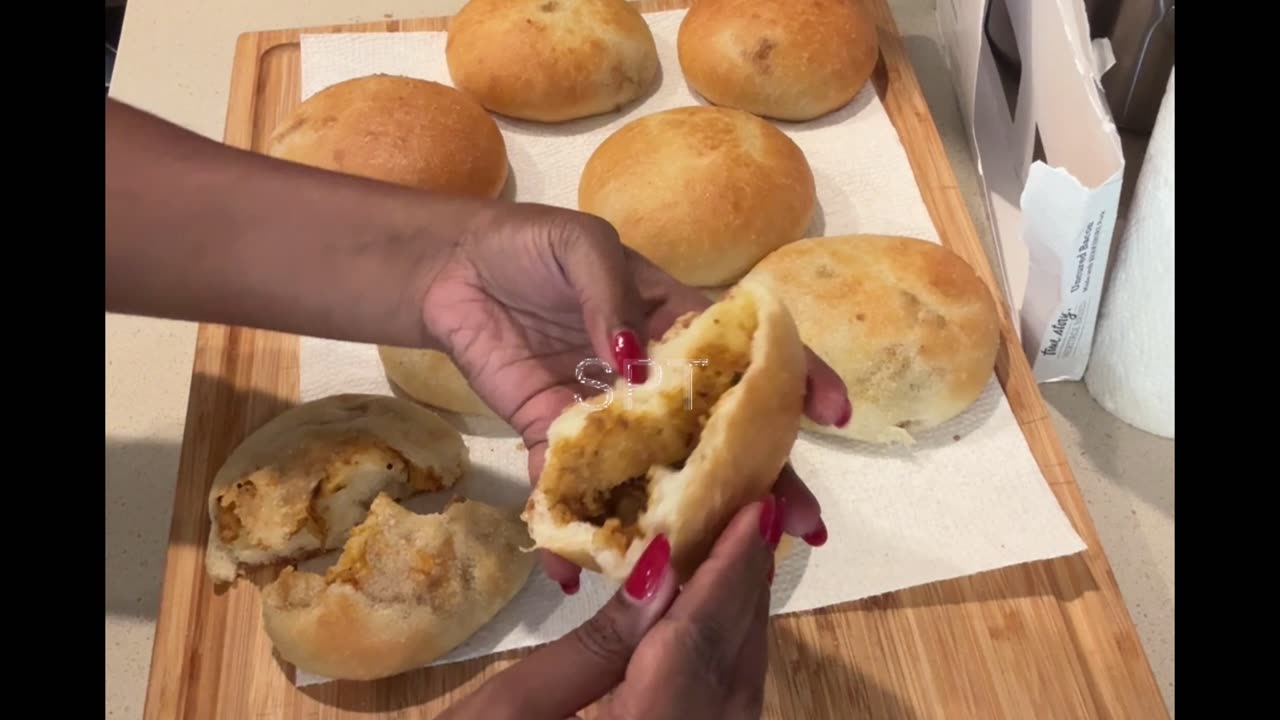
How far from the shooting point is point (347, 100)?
55.4 inches

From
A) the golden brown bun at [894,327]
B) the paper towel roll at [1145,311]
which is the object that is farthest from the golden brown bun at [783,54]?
the paper towel roll at [1145,311]

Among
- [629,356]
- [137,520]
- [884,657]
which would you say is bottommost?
[137,520]

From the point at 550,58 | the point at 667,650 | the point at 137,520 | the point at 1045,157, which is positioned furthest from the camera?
the point at 550,58

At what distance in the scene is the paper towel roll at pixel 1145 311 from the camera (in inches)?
44.6

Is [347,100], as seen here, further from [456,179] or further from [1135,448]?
[1135,448]

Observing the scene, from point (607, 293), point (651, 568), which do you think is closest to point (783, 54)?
point (607, 293)

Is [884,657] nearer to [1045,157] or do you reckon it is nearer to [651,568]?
[651,568]

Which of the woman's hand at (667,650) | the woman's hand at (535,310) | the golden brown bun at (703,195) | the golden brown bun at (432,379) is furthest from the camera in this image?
the golden brown bun at (703,195)

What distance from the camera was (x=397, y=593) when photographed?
39.6 inches

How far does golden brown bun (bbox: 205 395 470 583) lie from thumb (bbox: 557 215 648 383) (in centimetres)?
32

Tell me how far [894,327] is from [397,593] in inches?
25.3

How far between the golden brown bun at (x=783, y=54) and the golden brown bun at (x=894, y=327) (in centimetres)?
35

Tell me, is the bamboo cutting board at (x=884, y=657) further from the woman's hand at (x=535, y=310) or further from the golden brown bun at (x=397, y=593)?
the woman's hand at (x=535, y=310)

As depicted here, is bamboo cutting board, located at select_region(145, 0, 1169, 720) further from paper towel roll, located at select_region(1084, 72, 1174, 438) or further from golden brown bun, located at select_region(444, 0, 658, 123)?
golden brown bun, located at select_region(444, 0, 658, 123)
